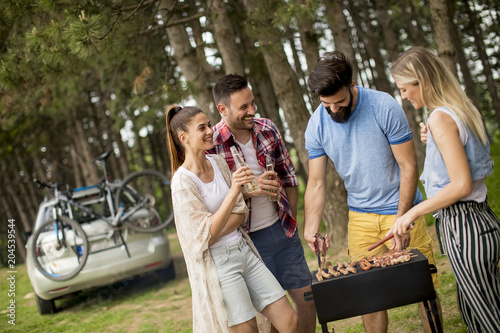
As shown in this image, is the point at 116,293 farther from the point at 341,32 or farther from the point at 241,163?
the point at 341,32

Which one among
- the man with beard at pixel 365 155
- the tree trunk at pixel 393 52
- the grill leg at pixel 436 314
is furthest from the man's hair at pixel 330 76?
the tree trunk at pixel 393 52

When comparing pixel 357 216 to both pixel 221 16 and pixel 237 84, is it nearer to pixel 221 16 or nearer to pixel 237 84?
pixel 237 84

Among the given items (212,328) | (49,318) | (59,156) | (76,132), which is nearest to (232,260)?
(212,328)

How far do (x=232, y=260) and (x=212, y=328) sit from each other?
1.37ft

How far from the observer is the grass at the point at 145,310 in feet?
14.5

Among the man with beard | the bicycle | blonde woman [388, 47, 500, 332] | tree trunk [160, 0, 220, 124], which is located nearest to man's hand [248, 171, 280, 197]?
the man with beard

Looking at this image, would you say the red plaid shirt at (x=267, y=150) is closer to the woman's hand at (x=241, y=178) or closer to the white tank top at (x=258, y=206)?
the white tank top at (x=258, y=206)

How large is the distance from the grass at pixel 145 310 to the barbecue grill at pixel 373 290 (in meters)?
1.40

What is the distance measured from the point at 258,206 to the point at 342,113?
35.3 inches

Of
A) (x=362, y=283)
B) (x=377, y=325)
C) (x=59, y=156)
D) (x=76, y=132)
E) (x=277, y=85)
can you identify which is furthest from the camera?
(x=59, y=156)

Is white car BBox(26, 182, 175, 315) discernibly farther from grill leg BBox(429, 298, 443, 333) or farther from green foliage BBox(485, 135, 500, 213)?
green foliage BBox(485, 135, 500, 213)

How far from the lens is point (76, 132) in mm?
15617

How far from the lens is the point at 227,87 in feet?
10.8

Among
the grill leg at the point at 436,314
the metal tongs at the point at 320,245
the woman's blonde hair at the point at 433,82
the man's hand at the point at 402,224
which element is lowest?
the grill leg at the point at 436,314
